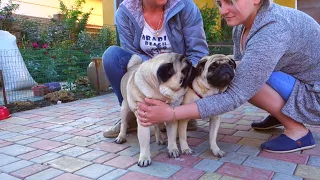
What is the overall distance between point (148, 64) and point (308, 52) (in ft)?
3.95

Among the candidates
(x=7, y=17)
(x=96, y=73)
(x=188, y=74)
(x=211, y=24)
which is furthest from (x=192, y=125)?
(x=7, y=17)

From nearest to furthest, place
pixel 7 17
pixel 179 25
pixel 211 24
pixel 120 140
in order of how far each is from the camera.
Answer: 1. pixel 120 140
2. pixel 179 25
3. pixel 211 24
4. pixel 7 17

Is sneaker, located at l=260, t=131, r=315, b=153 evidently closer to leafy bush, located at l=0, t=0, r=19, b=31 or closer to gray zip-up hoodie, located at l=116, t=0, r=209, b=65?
gray zip-up hoodie, located at l=116, t=0, r=209, b=65

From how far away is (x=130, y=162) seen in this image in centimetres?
222

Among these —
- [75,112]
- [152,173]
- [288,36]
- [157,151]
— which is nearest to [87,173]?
[152,173]

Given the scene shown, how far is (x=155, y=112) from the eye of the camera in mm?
2049

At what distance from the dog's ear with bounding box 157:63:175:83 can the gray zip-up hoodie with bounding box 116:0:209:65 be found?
2.43 ft

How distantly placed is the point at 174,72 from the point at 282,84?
0.89 metres

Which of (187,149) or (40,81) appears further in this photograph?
(40,81)

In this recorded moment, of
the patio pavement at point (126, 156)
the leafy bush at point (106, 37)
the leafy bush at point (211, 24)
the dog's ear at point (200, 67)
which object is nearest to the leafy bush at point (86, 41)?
the leafy bush at point (106, 37)

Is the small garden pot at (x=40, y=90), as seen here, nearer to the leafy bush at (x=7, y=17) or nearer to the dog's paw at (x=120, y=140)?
Result: the dog's paw at (x=120, y=140)

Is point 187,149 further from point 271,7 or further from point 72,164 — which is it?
point 271,7

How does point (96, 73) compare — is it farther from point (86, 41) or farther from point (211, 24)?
point (211, 24)

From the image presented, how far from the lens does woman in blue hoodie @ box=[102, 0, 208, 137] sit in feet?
9.12
